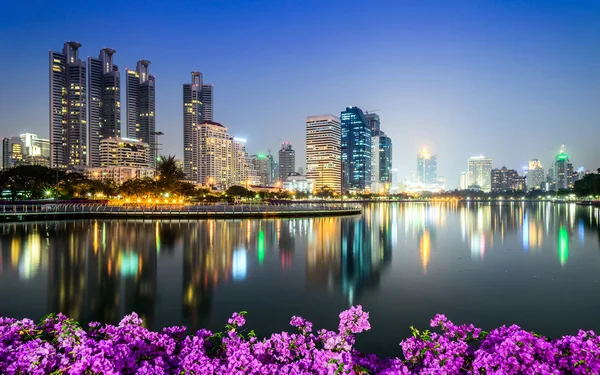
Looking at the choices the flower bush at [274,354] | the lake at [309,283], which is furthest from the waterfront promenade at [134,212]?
the flower bush at [274,354]

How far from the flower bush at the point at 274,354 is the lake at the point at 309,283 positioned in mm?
3131

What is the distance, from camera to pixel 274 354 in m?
4.93

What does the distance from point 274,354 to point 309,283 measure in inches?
347

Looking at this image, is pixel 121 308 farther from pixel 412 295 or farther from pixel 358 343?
pixel 412 295

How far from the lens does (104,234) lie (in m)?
29.1

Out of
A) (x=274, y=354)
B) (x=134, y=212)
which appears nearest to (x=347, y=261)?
(x=274, y=354)

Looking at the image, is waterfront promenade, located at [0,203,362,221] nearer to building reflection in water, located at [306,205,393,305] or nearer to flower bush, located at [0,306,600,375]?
building reflection in water, located at [306,205,393,305]

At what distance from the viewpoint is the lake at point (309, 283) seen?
32.4 ft

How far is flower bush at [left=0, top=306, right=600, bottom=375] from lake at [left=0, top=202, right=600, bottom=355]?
3131mm

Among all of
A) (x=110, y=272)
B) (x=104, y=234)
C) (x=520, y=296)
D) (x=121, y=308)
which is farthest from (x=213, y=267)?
(x=104, y=234)

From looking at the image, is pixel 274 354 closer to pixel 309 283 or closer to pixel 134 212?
pixel 309 283

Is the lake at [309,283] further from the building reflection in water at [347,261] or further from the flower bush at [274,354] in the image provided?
the flower bush at [274,354]

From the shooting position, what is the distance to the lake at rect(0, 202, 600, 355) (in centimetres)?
987

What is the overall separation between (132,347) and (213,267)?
1159 cm
